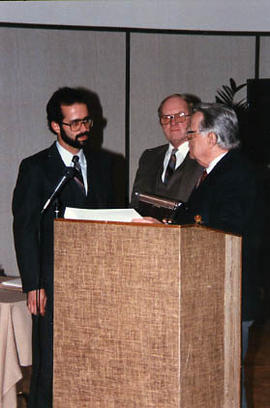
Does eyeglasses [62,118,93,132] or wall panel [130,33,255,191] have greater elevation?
wall panel [130,33,255,191]

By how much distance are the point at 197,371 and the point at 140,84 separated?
4.12 meters

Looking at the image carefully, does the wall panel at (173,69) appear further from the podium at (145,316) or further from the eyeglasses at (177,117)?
the podium at (145,316)

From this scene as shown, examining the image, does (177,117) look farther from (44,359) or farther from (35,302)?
(44,359)

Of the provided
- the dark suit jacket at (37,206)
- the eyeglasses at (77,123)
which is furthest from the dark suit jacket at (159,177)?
the eyeglasses at (77,123)

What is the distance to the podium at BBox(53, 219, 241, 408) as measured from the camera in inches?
93.4

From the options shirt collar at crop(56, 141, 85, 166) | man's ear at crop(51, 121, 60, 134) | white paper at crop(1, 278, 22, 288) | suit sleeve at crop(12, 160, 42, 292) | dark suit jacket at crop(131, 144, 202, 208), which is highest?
man's ear at crop(51, 121, 60, 134)

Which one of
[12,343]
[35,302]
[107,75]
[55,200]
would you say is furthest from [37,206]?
[107,75]

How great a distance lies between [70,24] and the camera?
5.98 meters

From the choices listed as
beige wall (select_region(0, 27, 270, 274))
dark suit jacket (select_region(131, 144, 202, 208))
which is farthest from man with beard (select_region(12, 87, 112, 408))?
beige wall (select_region(0, 27, 270, 274))

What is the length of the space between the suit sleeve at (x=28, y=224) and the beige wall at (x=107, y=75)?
95.5 inches

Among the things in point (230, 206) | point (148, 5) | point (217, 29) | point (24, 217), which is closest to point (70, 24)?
point (148, 5)

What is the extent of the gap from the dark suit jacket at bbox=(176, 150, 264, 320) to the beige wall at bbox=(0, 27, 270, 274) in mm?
3100

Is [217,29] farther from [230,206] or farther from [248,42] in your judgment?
[230,206]

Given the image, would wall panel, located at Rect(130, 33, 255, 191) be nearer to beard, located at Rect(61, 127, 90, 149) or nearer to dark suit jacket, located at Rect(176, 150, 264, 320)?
beard, located at Rect(61, 127, 90, 149)
